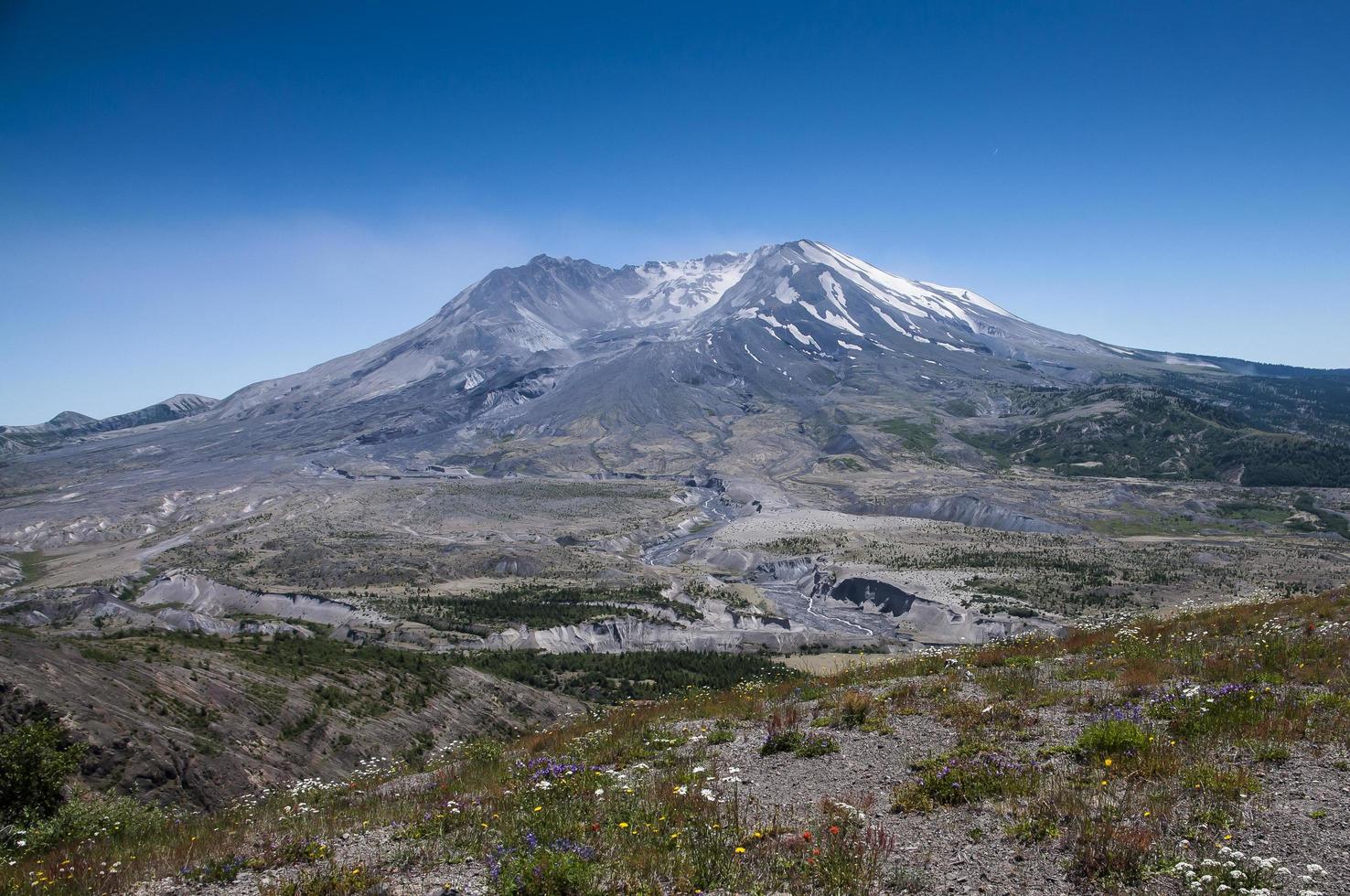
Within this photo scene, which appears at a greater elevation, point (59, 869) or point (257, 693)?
point (59, 869)

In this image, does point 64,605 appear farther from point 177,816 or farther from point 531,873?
point 531,873

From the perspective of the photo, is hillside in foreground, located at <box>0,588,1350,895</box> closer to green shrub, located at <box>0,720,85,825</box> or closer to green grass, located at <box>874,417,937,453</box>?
green shrub, located at <box>0,720,85,825</box>

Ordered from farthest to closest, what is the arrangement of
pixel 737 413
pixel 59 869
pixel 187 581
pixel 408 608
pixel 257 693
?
pixel 737 413
pixel 187 581
pixel 408 608
pixel 257 693
pixel 59 869

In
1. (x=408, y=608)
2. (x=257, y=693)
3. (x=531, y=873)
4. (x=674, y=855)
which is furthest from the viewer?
(x=408, y=608)

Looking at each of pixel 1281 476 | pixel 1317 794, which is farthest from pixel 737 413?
pixel 1317 794

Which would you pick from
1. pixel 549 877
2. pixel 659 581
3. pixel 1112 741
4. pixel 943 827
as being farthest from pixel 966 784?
pixel 659 581

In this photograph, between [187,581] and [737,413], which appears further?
[737,413]

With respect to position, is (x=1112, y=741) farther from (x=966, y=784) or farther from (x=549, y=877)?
(x=549, y=877)
